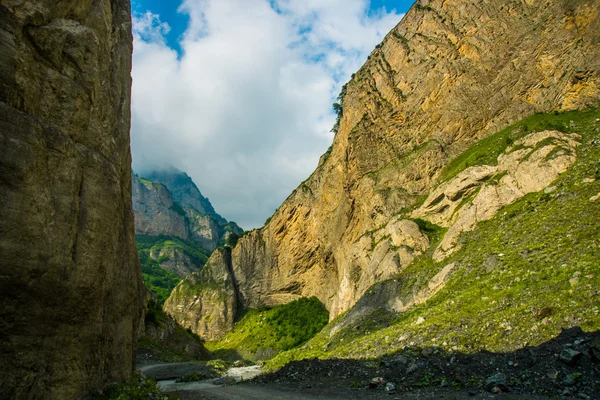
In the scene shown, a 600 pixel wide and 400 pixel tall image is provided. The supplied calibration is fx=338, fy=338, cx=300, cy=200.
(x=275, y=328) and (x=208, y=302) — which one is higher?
(x=208, y=302)

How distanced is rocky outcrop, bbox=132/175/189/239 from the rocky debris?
6767 inches

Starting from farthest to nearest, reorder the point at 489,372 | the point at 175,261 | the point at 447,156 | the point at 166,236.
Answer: the point at 166,236 → the point at 175,261 → the point at 447,156 → the point at 489,372

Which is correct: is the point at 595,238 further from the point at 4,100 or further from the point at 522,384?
the point at 4,100

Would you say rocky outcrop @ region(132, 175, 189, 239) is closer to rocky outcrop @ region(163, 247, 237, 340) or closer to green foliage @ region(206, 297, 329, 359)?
rocky outcrop @ region(163, 247, 237, 340)

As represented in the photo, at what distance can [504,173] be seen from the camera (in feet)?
93.8

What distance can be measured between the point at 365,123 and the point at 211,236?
15309cm

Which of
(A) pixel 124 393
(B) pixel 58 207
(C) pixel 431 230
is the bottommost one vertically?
(A) pixel 124 393

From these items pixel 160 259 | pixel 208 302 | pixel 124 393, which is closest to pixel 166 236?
pixel 160 259

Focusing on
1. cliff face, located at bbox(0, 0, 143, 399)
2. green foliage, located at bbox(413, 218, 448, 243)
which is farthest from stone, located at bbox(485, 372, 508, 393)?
green foliage, located at bbox(413, 218, 448, 243)

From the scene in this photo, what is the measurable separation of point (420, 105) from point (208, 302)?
5571 cm

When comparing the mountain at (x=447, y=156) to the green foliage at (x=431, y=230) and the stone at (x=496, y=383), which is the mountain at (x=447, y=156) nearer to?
the green foliage at (x=431, y=230)

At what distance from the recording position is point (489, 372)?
11867mm

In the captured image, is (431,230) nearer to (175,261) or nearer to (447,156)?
(447,156)

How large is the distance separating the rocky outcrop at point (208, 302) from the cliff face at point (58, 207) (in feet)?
196
